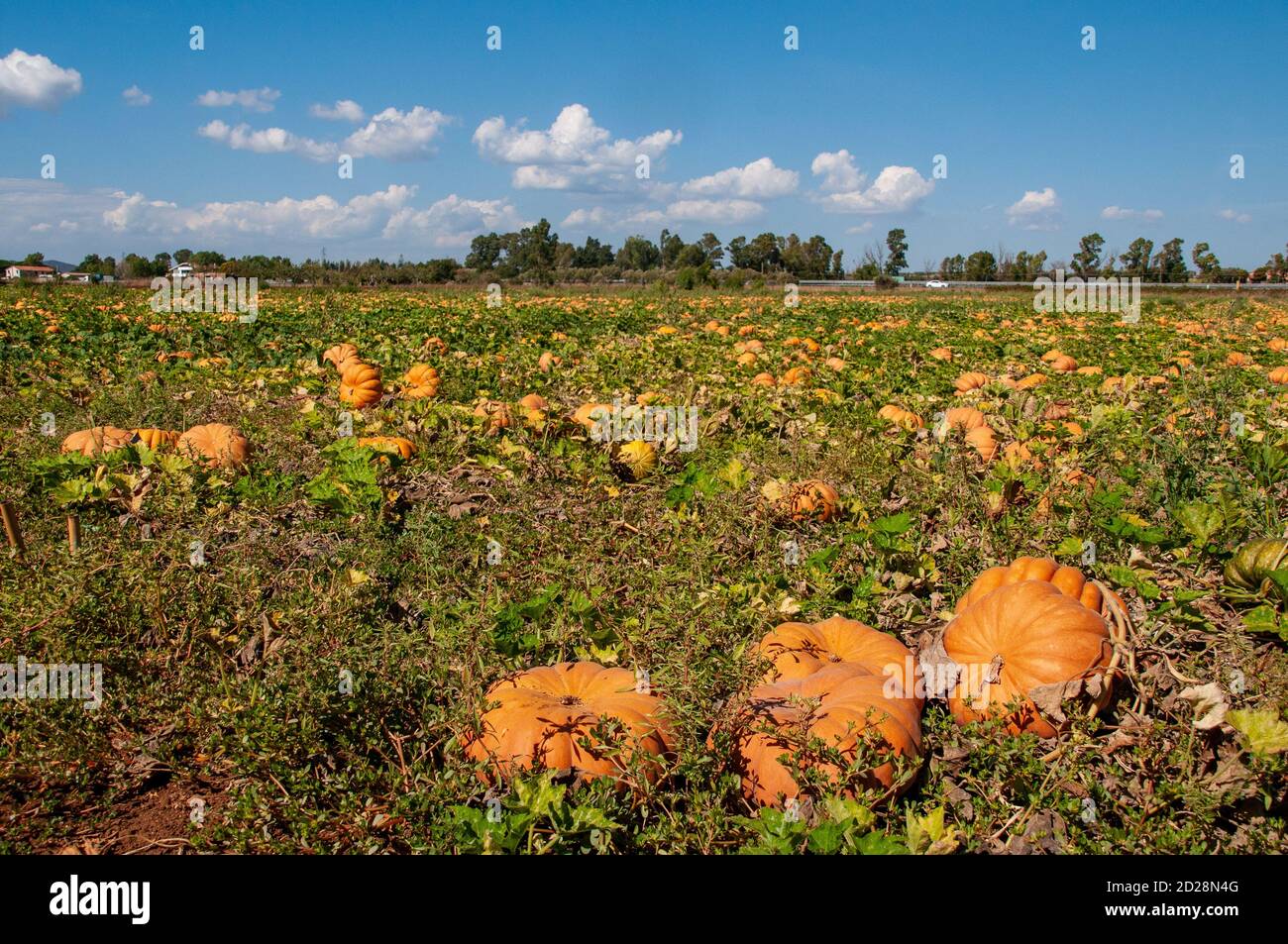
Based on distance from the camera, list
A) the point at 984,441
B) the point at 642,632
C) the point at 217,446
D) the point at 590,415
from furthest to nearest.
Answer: the point at 590,415
the point at 984,441
the point at 217,446
the point at 642,632

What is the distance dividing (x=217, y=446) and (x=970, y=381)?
6871mm

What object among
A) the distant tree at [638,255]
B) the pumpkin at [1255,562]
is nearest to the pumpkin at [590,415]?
the pumpkin at [1255,562]

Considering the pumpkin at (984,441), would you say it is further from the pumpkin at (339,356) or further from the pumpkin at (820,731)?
the pumpkin at (339,356)

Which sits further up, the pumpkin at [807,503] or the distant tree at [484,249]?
the distant tree at [484,249]

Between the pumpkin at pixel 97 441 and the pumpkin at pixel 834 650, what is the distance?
4.17 meters

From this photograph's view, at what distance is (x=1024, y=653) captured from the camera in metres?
2.79

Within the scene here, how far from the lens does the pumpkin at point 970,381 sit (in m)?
8.19

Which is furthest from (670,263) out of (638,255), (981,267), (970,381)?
(970,381)

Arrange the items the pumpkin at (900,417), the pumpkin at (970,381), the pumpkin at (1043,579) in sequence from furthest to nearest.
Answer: the pumpkin at (970,381), the pumpkin at (900,417), the pumpkin at (1043,579)

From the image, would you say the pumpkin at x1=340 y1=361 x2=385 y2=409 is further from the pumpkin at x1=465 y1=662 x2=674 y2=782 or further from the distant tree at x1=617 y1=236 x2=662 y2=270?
the distant tree at x1=617 y1=236 x2=662 y2=270

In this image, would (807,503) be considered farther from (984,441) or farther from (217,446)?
(217,446)
